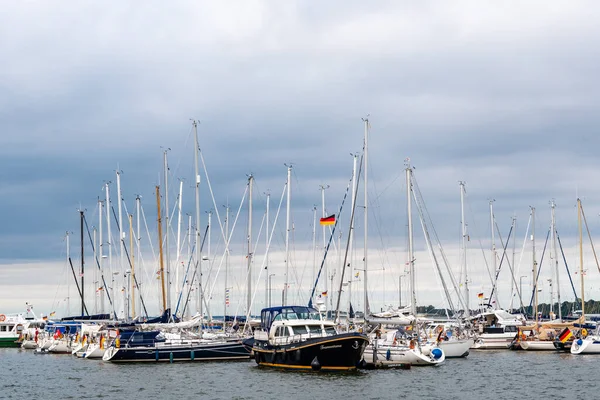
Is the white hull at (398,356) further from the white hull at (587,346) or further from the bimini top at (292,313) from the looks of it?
the white hull at (587,346)

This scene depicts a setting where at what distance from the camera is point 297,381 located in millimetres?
56594

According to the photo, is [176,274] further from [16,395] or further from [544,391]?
[544,391]

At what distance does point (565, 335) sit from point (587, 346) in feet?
18.7

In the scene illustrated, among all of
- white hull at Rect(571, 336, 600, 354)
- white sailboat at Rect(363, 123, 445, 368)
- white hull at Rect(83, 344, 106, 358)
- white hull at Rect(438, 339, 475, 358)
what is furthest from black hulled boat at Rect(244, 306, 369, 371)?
white hull at Rect(571, 336, 600, 354)

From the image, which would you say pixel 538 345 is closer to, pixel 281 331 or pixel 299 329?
pixel 299 329

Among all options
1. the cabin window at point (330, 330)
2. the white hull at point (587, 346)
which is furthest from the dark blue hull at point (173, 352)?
the white hull at point (587, 346)

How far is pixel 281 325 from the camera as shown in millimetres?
63281

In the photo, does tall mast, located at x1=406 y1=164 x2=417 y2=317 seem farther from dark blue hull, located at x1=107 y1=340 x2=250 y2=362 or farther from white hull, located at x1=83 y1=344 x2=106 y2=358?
white hull, located at x1=83 y1=344 x2=106 y2=358

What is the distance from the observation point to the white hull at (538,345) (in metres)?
91.1

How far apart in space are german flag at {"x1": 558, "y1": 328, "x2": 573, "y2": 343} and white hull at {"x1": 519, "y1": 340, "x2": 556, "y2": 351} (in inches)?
99.1

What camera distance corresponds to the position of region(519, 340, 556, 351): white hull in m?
91.1

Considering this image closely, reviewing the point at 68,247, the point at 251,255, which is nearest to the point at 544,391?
the point at 251,255

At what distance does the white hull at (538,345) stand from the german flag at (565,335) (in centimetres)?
252

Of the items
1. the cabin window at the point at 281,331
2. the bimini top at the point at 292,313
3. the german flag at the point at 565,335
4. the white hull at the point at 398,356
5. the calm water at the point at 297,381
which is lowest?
the calm water at the point at 297,381
